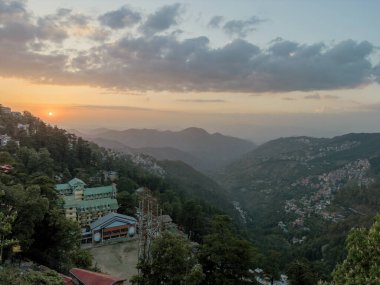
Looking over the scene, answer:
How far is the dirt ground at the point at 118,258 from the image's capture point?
28.1 m

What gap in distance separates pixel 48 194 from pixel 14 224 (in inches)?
350

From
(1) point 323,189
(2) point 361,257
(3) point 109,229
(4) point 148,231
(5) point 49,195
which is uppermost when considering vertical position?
(2) point 361,257

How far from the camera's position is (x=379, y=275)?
8312mm

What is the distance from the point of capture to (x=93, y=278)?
1736cm

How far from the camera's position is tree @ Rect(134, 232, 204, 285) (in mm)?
15859

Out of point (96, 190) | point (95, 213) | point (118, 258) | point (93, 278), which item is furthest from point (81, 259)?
point (96, 190)

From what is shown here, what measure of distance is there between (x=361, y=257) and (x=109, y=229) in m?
29.9

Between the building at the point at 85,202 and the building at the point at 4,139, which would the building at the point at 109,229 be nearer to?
the building at the point at 85,202

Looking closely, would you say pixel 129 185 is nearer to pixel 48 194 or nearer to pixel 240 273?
pixel 48 194

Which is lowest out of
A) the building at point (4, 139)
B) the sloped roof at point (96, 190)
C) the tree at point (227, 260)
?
the sloped roof at point (96, 190)

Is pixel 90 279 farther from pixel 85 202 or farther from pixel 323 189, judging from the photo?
pixel 323 189

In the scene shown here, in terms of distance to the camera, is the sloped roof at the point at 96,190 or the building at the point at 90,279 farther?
the sloped roof at the point at 96,190

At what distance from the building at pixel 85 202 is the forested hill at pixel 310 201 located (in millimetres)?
19895

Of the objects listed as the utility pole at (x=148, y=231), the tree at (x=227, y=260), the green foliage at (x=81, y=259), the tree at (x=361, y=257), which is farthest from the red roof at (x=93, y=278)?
the tree at (x=361, y=257)
